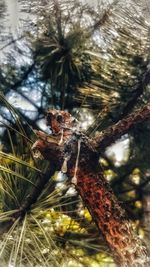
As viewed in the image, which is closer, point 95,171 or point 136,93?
point 95,171

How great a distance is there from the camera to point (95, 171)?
2.15 ft

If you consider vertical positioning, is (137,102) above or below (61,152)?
above

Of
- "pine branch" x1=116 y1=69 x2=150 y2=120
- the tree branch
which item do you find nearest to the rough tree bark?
the tree branch

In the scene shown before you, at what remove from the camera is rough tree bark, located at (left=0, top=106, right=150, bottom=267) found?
632 millimetres

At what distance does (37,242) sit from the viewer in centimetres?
74

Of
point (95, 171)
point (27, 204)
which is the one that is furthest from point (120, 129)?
point (27, 204)

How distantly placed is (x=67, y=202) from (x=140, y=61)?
0.28 m

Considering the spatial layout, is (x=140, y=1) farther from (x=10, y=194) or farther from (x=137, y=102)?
(x=10, y=194)

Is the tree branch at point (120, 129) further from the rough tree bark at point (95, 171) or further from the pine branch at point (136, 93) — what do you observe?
the pine branch at point (136, 93)

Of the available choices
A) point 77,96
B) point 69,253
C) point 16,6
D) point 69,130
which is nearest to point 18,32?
point 16,6

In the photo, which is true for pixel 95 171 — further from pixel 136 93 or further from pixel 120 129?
pixel 136 93

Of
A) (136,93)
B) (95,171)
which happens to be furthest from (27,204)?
(136,93)

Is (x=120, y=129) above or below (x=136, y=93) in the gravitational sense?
below

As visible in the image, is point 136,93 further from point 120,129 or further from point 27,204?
point 27,204
